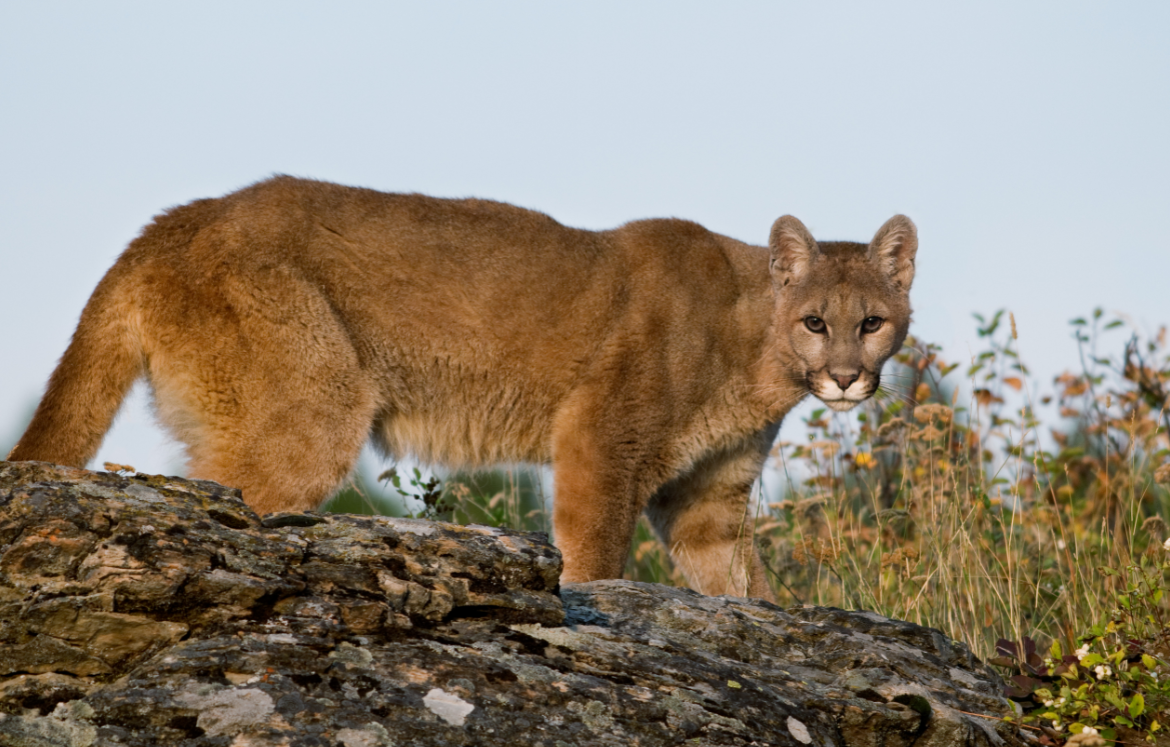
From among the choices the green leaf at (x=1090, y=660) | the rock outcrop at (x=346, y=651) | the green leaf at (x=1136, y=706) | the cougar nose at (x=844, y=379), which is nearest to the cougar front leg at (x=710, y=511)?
the cougar nose at (x=844, y=379)

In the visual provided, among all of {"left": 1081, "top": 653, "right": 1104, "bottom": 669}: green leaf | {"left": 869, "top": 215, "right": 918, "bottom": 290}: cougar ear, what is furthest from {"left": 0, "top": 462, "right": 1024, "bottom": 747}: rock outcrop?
{"left": 869, "top": 215, "right": 918, "bottom": 290}: cougar ear

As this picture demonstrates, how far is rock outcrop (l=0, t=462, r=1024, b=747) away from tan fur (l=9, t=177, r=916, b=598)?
2.01 m

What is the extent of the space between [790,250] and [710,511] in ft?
4.94

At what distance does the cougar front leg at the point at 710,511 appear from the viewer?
242 inches

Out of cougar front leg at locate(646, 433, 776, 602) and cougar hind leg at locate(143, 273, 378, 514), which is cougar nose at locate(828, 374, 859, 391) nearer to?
cougar front leg at locate(646, 433, 776, 602)

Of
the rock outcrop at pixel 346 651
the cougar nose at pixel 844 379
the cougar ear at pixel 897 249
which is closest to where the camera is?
the rock outcrop at pixel 346 651

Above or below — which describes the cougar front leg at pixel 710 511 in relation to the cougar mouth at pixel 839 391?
below

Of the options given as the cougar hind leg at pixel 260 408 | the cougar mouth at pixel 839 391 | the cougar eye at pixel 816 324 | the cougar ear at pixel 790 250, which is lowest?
the cougar hind leg at pixel 260 408

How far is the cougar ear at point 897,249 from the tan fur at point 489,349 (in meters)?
0.01

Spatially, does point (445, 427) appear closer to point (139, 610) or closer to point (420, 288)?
point (420, 288)

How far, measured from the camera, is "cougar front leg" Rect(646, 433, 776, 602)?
614 cm

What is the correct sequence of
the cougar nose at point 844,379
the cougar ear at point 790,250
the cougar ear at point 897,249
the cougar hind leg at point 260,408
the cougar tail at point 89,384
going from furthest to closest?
the cougar ear at point 897,249 < the cougar ear at point 790,250 < the cougar nose at point 844,379 < the cougar hind leg at point 260,408 < the cougar tail at point 89,384

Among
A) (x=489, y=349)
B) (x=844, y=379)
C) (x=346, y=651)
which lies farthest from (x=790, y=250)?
(x=346, y=651)

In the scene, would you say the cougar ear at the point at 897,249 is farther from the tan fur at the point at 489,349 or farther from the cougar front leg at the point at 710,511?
the cougar front leg at the point at 710,511
